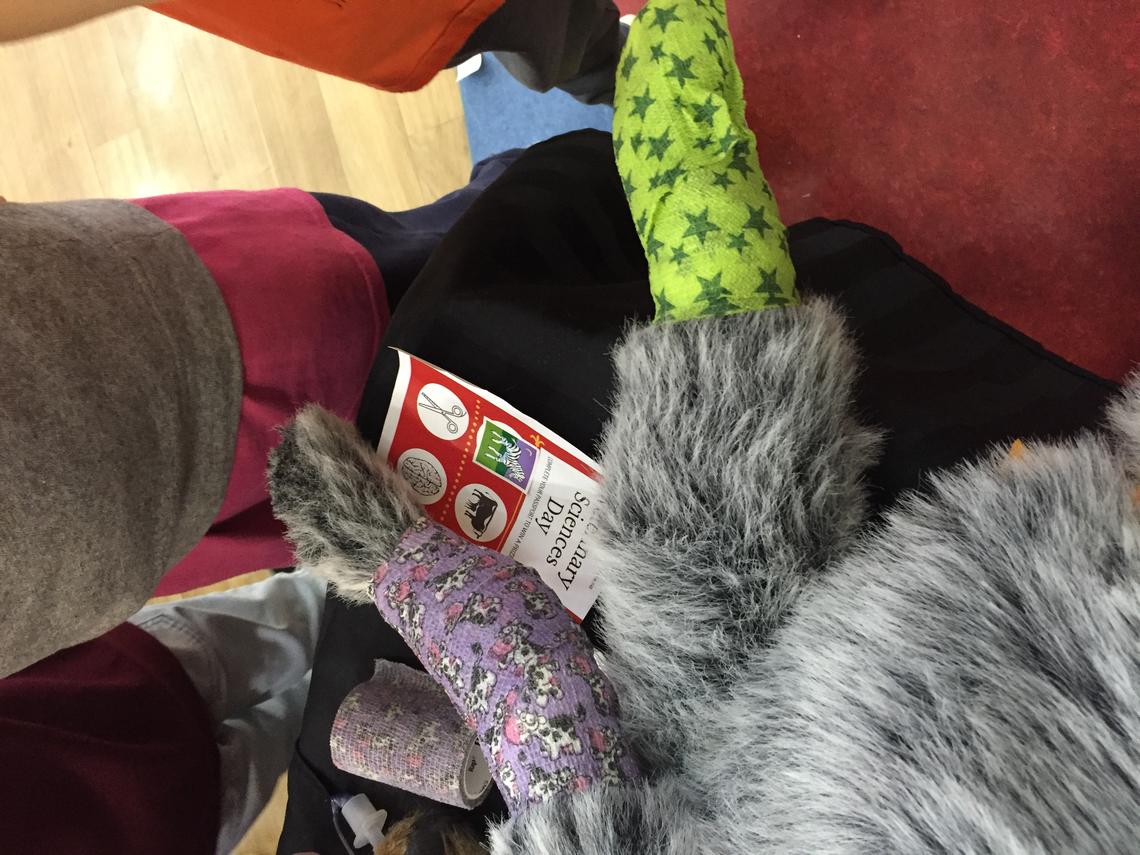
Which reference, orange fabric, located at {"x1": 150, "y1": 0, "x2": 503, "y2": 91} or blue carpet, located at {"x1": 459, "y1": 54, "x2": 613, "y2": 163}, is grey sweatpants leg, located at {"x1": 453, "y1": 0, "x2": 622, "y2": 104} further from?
blue carpet, located at {"x1": 459, "y1": 54, "x2": 613, "y2": 163}

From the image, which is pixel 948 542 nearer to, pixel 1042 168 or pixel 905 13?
pixel 1042 168

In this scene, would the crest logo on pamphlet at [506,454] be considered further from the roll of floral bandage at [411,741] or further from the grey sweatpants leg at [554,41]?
the grey sweatpants leg at [554,41]

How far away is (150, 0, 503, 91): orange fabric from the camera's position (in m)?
0.56

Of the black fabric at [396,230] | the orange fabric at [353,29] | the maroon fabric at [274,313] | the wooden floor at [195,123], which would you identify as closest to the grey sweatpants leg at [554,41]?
the orange fabric at [353,29]

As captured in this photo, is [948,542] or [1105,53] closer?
[948,542]

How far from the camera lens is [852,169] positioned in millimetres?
808

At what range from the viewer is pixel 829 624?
299 mm

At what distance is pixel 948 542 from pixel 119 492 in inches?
18.0

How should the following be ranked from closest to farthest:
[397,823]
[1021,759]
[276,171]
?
[1021,759], [397,823], [276,171]

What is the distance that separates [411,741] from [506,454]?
209 millimetres

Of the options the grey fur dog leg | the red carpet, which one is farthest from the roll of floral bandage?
the red carpet

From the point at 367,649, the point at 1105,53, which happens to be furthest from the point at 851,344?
the point at 1105,53

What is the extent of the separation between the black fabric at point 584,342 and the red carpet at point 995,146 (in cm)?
20

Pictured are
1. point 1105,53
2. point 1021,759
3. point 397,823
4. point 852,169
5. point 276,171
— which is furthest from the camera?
point 276,171
